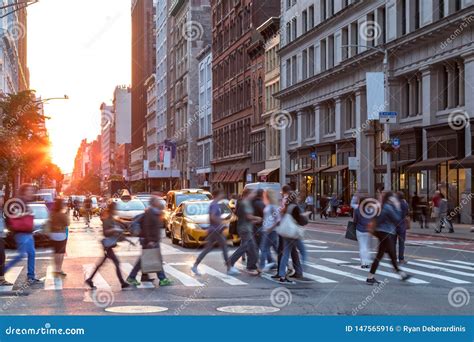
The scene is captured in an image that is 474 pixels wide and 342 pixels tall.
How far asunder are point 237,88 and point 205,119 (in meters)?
19.3

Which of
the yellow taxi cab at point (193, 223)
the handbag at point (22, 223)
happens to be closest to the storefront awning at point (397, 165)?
the yellow taxi cab at point (193, 223)

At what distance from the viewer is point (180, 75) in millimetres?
112750

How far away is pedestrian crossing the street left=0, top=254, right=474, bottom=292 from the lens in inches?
598

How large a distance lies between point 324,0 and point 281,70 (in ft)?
34.7

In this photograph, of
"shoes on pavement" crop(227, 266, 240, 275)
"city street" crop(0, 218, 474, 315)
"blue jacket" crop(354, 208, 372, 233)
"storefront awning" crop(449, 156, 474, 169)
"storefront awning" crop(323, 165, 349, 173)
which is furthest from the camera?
"storefront awning" crop(323, 165, 349, 173)

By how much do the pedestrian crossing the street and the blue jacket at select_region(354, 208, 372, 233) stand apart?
0.96 meters

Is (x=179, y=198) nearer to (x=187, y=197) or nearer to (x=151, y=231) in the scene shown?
(x=187, y=197)

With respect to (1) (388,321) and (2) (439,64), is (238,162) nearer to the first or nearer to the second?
(2) (439,64)

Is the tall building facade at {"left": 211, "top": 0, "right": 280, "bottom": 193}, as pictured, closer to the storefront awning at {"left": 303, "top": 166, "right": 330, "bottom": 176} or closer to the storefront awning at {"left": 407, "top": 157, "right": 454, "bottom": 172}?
the storefront awning at {"left": 303, "top": 166, "right": 330, "bottom": 176}

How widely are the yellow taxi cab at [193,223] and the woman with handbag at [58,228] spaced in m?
9.12

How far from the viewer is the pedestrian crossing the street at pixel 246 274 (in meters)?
15.2

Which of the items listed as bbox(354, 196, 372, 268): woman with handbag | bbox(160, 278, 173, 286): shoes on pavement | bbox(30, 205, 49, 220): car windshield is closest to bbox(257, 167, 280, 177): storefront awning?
bbox(30, 205, 49, 220): car windshield

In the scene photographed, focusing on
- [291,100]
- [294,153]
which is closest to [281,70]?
[291,100]

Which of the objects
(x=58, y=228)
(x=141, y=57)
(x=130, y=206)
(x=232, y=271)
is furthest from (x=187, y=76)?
(x=58, y=228)
